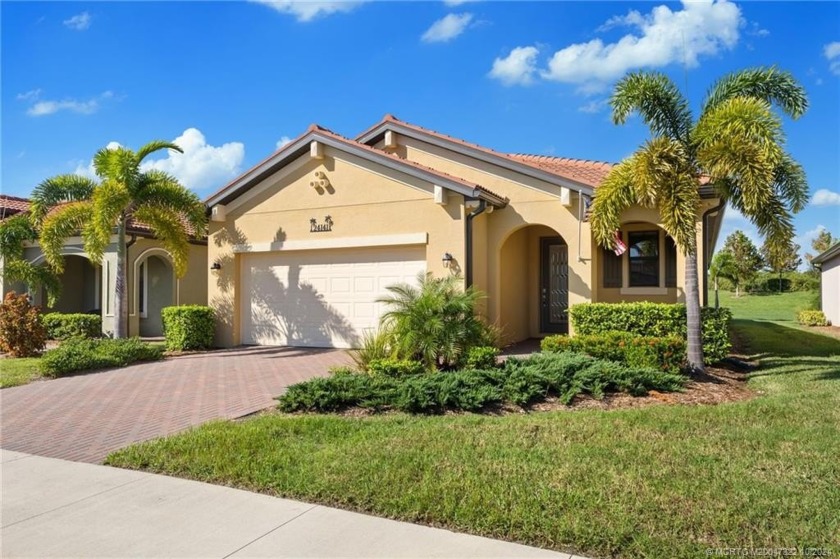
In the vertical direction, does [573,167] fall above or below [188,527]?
above

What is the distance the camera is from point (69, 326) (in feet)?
57.2

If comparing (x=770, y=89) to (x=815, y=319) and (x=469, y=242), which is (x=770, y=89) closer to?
→ (x=469, y=242)

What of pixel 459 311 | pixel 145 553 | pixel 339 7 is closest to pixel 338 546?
pixel 145 553

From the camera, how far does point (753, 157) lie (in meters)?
9.24

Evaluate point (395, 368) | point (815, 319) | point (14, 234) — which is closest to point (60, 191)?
point (14, 234)

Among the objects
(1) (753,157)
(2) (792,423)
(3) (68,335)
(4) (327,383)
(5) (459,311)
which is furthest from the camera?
(3) (68,335)

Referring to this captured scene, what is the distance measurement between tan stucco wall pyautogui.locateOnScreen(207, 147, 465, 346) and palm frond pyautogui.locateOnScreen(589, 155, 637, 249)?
3263 millimetres

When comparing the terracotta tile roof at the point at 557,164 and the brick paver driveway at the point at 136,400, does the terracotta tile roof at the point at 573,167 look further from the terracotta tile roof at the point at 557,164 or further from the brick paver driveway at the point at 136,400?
the brick paver driveway at the point at 136,400

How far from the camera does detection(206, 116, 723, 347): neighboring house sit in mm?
13320

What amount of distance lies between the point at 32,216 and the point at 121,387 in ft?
29.2

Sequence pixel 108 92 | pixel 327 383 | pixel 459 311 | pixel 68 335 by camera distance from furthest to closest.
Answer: pixel 68 335, pixel 108 92, pixel 459 311, pixel 327 383

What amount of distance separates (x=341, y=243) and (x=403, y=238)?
1788mm

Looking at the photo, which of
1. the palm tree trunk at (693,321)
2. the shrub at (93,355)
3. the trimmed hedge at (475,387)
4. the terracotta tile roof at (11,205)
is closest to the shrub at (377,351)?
the trimmed hedge at (475,387)

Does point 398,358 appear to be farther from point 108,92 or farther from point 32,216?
point 32,216
